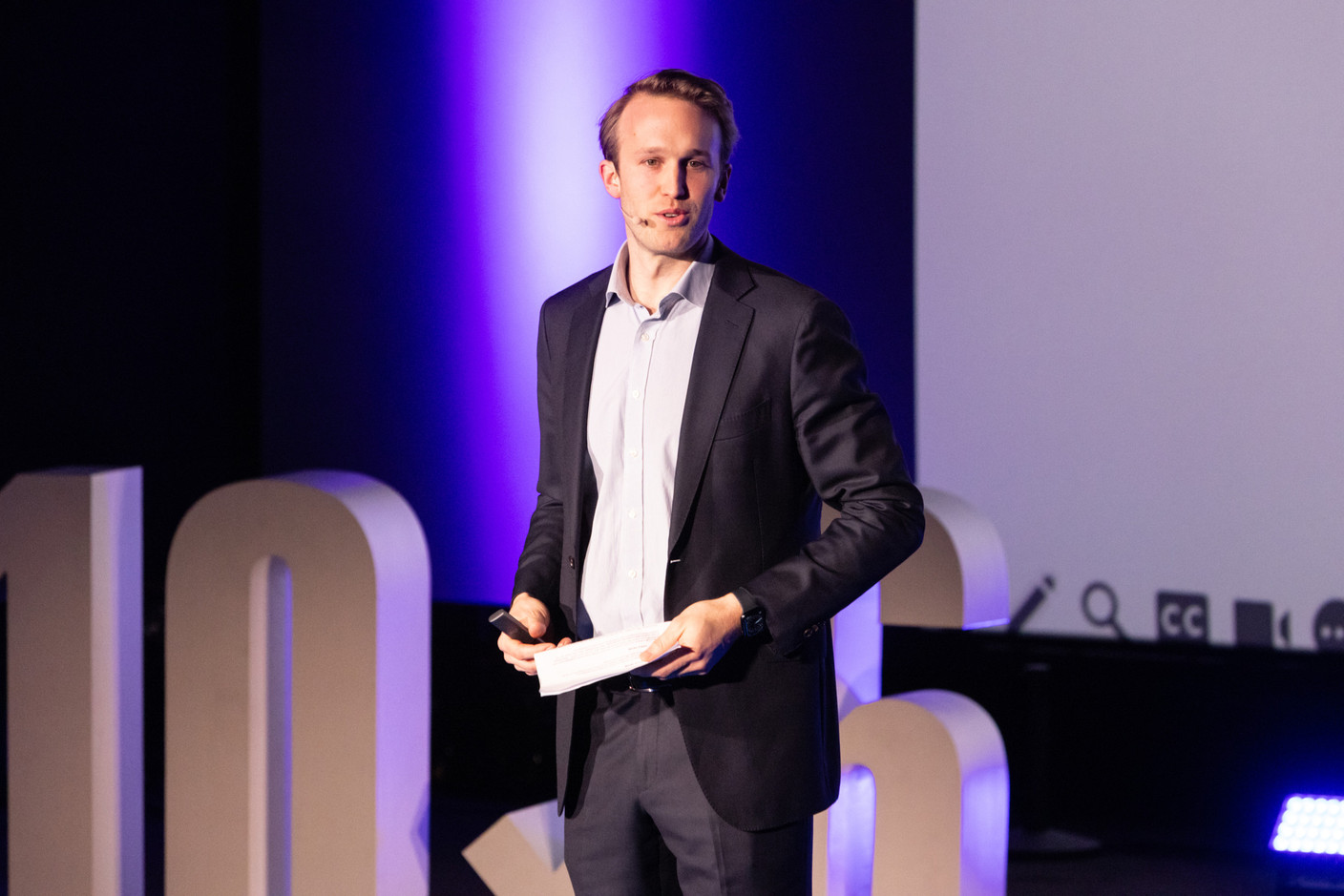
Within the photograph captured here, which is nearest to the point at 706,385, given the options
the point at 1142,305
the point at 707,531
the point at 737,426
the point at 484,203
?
the point at 737,426

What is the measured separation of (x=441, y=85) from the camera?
4426mm

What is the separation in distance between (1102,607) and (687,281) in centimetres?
268

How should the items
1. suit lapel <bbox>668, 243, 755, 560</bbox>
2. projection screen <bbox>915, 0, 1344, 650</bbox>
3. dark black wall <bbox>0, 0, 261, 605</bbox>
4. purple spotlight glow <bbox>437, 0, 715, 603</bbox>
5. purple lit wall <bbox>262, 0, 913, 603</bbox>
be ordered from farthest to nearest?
1. dark black wall <bbox>0, 0, 261, 605</bbox>
2. purple spotlight glow <bbox>437, 0, 715, 603</bbox>
3. purple lit wall <bbox>262, 0, 913, 603</bbox>
4. projection screen <bbox>915, 0, 1344, 650</bbox>
5. suit lapel <bbox>668, 243, 755, 560</bbox>

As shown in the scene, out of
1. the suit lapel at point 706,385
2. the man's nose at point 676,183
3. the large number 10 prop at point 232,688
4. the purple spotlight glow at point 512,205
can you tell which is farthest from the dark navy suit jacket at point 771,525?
the purple spotlight glow at point 512,205

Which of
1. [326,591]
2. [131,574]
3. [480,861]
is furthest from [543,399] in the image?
[131,574]

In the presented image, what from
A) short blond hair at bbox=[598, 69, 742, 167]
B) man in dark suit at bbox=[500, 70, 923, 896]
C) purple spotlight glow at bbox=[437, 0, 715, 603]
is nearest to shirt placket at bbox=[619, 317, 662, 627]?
man in dark suit at bbox=[500, 70, 923, 896]

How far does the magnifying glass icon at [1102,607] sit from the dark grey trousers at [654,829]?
2.52 metres

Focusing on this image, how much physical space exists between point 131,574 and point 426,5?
245 centimetres

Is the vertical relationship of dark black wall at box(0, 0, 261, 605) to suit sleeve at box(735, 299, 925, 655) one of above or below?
above

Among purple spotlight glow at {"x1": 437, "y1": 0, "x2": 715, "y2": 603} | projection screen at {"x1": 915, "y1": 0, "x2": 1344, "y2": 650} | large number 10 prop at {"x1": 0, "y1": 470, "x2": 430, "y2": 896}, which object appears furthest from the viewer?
purple spotlight glow at {"x1": 437, "y1": 0, "x2": 715, "y2": 603}

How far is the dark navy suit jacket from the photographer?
1.52m

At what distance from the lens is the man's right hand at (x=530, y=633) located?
62.1 inches

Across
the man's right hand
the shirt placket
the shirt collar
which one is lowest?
the man's right hand

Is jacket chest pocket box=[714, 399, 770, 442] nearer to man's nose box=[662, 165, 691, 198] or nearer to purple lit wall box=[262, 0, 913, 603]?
man's nose box=[662, 165, 691, 198]
